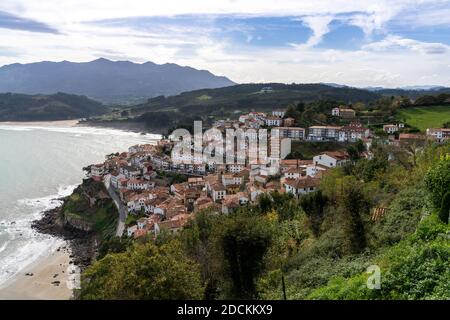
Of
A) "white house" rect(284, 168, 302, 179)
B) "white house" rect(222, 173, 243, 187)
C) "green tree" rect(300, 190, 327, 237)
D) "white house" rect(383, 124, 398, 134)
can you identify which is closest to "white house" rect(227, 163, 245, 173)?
"white house" rect(222, 173, 243, 187)

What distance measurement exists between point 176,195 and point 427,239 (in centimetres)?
3328

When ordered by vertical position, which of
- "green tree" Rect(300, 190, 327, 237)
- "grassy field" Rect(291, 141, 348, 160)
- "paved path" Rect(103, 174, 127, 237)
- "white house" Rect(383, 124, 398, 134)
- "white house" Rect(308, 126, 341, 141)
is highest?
"white house" Rect(383, 124, 398, 134)

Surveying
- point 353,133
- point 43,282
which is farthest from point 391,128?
point 43,282

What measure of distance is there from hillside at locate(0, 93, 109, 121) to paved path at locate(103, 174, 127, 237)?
9111 cm

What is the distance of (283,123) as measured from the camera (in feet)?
197

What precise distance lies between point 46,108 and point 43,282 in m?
120

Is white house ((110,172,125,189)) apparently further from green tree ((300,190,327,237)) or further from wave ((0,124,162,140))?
wave ((0,124,162,140))

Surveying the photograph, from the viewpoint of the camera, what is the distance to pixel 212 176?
4403cm

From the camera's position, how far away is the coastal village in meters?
33.5

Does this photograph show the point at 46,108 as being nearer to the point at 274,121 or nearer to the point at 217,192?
the point at 274,121

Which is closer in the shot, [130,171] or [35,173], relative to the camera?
[130,171]

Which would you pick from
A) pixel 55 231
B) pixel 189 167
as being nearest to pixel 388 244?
pixel 55 231

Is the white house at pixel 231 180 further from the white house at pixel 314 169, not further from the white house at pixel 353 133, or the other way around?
the white house at pixel 353 133
